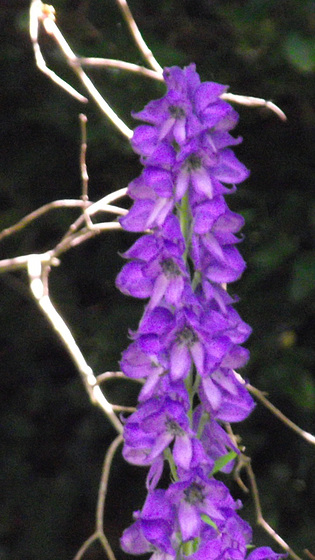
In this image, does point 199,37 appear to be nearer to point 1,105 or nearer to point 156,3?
point 156,3

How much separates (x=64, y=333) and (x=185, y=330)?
0.34 m

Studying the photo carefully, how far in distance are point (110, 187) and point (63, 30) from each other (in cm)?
41

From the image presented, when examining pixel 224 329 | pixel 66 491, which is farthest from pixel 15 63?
pixel 224 329

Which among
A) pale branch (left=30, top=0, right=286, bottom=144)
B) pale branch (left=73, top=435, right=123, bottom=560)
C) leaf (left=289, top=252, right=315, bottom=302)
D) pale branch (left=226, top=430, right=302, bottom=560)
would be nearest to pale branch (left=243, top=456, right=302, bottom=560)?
pale branch (left=226, top=430, right=302, bottom=560)

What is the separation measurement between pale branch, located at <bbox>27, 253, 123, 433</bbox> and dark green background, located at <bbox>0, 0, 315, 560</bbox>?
739mm

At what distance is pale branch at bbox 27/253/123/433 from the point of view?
103 cm

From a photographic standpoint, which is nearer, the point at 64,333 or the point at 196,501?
the point at 196,501

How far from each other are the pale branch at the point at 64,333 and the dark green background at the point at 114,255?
2.42 feet

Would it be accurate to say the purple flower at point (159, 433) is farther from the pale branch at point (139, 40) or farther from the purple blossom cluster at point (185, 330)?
the pale branch at point (139, 40)

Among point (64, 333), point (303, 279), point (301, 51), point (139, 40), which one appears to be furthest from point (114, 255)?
point (64, 333)

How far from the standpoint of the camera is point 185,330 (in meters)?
0.77

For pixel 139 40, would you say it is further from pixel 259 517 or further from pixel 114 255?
pixel 114 255

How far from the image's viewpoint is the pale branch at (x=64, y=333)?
103cm

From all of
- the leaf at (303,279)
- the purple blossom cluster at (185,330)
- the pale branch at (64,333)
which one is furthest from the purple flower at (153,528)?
the leaf at (303,279)
